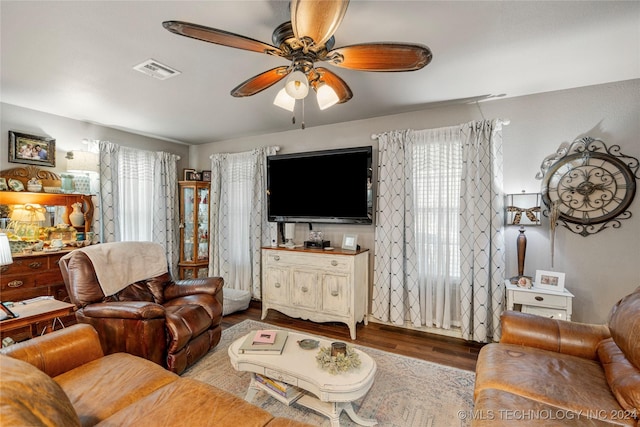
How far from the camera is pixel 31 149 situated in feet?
10.5

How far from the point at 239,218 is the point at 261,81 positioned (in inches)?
114

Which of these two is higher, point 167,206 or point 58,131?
point 58,131

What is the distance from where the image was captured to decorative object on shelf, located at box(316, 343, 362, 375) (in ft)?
5.40

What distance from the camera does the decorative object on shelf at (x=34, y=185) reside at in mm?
3127

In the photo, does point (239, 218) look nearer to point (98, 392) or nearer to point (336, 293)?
point (336, 293)

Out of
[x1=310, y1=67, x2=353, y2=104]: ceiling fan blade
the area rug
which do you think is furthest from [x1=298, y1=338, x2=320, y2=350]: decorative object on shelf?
[x1=310, y1=67, x2=353, y2=104]: ceiling fan blade

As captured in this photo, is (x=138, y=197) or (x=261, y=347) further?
(x=138, y=197)

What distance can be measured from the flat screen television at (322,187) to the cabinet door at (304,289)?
0.68 m

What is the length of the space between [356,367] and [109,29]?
2.54m

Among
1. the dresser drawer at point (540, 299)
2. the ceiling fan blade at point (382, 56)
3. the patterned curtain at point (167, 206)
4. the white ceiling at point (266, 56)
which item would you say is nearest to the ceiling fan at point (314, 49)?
the ceiling fan blade at point (382, 56)

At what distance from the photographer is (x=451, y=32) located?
1.85m

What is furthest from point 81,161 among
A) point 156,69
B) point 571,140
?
point 571,140

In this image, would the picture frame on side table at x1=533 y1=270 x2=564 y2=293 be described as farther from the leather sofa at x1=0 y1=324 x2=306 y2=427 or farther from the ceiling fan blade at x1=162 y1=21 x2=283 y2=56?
the ceiling fan blade at x1=162 y1=21 x2=283 y2=56

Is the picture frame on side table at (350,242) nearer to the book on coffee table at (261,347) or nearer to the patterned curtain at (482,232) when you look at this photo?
the patterned curtain at (482,232)
